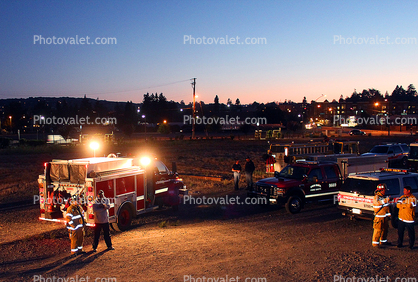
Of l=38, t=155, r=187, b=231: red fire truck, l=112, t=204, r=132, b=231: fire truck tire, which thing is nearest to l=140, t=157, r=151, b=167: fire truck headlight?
l=38, t=155, r=187, b=231: red fire truck

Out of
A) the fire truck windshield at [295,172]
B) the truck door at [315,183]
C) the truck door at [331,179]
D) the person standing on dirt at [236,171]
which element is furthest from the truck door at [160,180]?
the truck door at [331,179]

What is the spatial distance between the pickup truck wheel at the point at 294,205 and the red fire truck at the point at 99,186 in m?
5.03

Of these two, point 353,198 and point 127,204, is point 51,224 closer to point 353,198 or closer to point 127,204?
point 127,204

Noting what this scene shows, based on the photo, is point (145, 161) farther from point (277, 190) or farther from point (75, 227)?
point (277, 190)

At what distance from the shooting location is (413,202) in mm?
8430

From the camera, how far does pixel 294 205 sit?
42.4 ft

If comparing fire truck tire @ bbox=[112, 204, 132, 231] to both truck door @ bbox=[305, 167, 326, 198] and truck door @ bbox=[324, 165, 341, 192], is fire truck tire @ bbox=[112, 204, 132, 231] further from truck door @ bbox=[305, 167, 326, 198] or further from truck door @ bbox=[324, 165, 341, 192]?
truck door @ bbox=[324, 165, 341, 192]

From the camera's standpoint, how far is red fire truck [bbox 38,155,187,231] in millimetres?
9670

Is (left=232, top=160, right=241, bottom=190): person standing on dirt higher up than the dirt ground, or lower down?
higher up

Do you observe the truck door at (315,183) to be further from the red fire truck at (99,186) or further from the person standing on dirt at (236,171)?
the red fire truck at (99,186)

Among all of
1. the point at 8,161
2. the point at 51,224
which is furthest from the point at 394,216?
the point at 8,161

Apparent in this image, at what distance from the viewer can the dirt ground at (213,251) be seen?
718 centimetres

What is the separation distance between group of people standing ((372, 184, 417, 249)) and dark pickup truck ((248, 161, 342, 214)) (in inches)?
160

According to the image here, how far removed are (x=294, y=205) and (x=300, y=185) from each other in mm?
794
